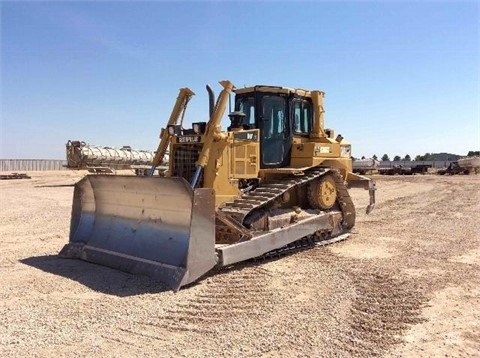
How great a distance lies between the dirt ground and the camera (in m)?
4.53

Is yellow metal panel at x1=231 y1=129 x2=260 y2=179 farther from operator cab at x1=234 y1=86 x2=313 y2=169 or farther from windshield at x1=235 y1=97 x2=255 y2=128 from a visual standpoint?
windshield at x1=235 y1=97 x2=255 y2=128

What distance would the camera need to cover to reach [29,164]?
2066 inches

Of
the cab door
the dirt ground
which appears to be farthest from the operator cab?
the dirt ground

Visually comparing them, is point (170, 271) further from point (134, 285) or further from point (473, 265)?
point (473, 265)

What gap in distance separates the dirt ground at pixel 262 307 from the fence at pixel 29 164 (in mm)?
43622

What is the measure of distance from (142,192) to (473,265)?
5.29m

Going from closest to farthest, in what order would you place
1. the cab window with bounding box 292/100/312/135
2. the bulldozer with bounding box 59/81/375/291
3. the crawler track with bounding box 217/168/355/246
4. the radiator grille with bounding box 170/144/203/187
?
1. the bulldozer with bounding box 59/81/375/291
2. the crawler track with bounding box 217/168/355/246
3. the radiator grille with bounding box 170/144/203/187
4. the cab window with bounding box 292/100/312/135

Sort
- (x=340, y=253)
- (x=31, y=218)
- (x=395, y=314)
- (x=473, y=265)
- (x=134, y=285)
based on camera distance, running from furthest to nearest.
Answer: (x=31, y=218), (x=340, y=253), (x=473, y=265), (x=134, y=285), (x=395, y=314)

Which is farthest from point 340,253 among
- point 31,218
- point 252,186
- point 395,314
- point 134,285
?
point 31,218

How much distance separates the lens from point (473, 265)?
25.6 feet

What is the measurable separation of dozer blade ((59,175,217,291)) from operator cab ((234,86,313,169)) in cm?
249

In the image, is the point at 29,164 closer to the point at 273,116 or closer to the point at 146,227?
the point at 273,116

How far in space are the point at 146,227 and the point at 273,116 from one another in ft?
11.7

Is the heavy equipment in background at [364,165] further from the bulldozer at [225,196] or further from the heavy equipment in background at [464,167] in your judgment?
the bulldozer at [225,196]
